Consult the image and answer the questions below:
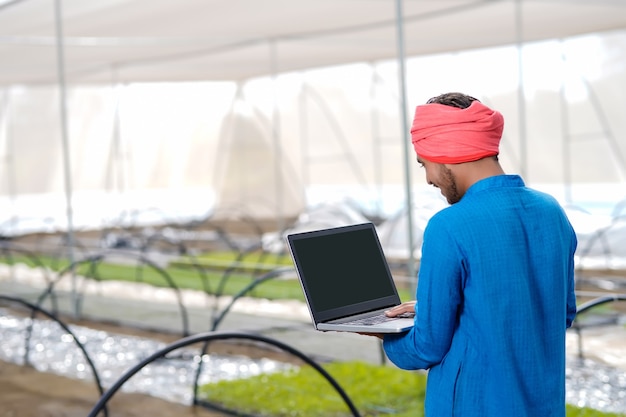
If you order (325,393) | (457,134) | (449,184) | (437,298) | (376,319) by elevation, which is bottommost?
(325,393)

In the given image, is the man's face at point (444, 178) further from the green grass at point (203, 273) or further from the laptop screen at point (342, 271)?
the green grass at point (203, 273)

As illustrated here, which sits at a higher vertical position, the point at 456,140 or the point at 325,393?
the point at 456,140

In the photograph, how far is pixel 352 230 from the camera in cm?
240

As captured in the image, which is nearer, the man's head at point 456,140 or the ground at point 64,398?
the man's head at point 456,140

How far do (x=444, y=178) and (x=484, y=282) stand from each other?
0.76 ft

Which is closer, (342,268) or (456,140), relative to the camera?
(456,140)

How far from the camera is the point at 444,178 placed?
79.5 inches

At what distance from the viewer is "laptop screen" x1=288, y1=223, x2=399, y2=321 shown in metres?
2.21

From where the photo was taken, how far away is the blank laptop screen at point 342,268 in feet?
7.28

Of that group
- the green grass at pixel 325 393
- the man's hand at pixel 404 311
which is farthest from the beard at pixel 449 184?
the green grass at pixel 325 393

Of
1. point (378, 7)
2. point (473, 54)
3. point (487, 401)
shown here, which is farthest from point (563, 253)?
point (473, 54)

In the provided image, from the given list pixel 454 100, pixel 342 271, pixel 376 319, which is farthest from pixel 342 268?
pixel 454 100

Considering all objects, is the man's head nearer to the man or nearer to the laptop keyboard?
the man

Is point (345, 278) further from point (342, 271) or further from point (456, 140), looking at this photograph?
point (456, 140)
